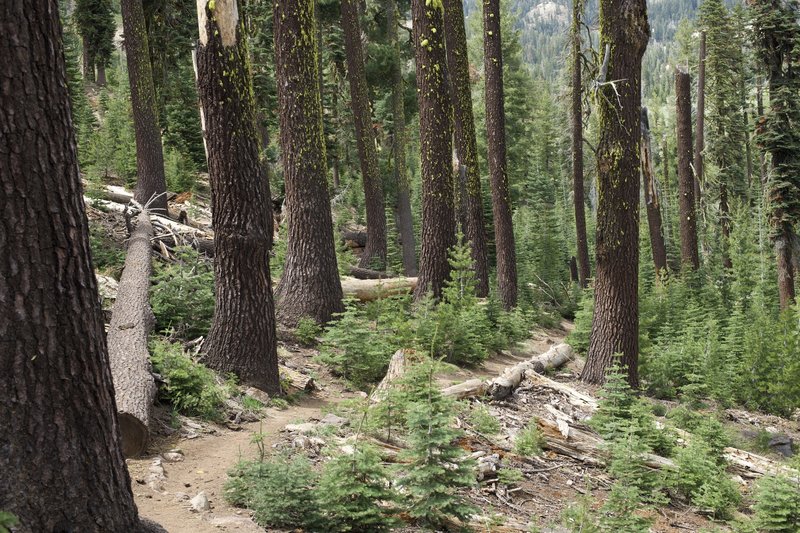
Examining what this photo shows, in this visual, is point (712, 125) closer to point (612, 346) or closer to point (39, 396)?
point (612, 346)

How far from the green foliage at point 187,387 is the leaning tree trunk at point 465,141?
882 cm

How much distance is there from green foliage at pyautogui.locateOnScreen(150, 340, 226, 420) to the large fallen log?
7.9 inches

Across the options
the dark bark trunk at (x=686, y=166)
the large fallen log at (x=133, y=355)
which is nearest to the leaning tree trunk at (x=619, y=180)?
the large fallen log at (x=133, y=355)

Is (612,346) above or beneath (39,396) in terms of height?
beneath

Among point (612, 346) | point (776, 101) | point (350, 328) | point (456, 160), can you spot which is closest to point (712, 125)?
point (776, 101)

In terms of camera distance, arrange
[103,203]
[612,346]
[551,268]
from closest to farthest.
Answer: [612,346], [103,203], [551,268]

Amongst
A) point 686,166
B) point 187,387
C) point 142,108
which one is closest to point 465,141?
point 142,108

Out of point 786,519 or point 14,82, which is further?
point 786,519

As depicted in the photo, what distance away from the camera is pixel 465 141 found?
1636cm

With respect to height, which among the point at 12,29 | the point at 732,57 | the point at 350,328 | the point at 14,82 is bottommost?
the point at 350,328

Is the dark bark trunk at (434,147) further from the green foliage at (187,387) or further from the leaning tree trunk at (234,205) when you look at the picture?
the green foliage at (187,387)

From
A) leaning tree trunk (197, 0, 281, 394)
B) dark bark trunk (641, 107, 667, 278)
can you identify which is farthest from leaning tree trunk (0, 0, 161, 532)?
dark bark trunk (641, 107, 667, 278)

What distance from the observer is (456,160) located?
53.7 feet

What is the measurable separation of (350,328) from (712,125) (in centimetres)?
2887
